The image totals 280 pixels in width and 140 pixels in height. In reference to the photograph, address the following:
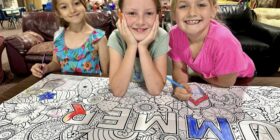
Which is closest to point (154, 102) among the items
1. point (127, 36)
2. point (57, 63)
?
point (127, 36)

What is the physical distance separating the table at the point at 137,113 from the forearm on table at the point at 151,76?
3cm

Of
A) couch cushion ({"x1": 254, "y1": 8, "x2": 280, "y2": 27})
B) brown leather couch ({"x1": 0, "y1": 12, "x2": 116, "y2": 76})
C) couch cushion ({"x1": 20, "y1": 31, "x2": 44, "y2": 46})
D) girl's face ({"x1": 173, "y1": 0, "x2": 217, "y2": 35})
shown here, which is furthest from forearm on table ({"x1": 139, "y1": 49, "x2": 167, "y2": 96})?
couch cushion ({"x1": 254, "y1": 8, "x2": 280, "y2": 27})

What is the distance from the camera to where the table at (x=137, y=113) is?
2.04 ft

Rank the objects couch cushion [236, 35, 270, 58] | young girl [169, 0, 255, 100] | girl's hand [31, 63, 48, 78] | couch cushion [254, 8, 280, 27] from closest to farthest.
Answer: young girl [169, 0, 255, 100], girl's hand [31, 63, 48, 78], couch cushion [236, 35, 270, 58], couch cushion [254, 8, 280, 27]

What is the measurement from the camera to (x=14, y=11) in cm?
784

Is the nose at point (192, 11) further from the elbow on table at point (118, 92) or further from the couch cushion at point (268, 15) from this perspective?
the couch cushion at point (268, 15)

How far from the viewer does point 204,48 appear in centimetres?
97

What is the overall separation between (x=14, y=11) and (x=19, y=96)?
27.5ft

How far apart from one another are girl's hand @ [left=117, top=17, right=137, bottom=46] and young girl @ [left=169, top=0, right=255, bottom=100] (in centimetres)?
22

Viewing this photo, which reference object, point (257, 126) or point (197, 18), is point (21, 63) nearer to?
point (197, 18)

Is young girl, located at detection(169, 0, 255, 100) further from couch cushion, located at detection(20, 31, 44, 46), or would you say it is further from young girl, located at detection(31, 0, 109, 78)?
couch cushion, located at detection(20, 31, 44, 46)

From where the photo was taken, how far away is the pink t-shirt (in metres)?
0.91

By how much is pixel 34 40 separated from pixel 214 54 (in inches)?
105

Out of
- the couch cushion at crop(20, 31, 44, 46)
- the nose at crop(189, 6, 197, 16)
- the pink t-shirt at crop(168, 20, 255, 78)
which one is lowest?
the couch cushion at crop(20, 31, 44, 46)
